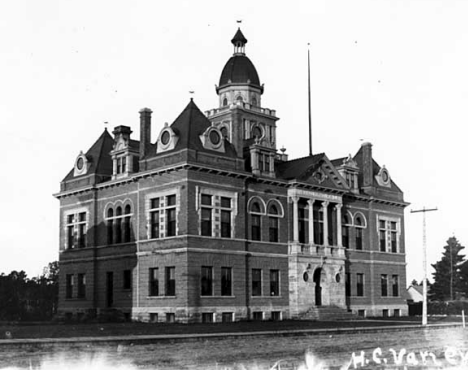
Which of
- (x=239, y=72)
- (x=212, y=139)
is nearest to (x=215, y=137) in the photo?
(x=212, y=139)

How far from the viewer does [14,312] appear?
217 ft

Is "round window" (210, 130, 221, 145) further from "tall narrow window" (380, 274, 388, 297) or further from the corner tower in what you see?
"tall narrow window" (380, 274, 388, 297)

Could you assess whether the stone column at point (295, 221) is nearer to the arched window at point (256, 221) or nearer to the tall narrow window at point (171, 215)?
the arched window at point (256, 221)

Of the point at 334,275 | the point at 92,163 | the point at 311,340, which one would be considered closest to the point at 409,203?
the point at 334,275

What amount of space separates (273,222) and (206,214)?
6.39 metres

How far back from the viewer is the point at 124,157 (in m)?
47.8

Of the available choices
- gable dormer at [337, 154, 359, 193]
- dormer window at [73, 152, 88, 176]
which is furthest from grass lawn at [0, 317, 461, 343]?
gable dormer at [337, 154, 359, 193]

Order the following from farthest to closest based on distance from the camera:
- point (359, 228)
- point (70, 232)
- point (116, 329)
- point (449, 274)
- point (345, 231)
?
point (449, 274), point (359, 228), point (345, 231), point (70, 232), point (116, 329)

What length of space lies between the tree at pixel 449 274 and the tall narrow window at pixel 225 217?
64.1 metres

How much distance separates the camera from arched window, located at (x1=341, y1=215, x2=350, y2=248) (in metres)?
53.9

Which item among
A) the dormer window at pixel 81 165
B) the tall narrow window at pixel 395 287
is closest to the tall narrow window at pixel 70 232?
the dormer window at pixel 81 165

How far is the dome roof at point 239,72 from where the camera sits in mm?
60688

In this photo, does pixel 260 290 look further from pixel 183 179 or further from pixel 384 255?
pixel 384 255

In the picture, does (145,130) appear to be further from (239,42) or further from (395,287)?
(395,287)
